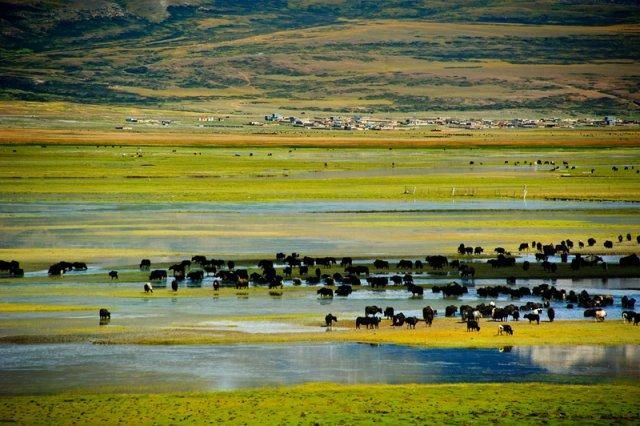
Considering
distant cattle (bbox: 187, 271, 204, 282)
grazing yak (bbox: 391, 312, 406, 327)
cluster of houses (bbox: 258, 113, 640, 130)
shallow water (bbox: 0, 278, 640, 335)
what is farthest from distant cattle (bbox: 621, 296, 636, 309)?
cluster of houses (bbox: 258, 113, 640, 130)

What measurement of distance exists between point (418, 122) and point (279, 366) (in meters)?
147

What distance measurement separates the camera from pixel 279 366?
73.3 feet

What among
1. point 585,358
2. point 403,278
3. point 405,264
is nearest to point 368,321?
point 585,358

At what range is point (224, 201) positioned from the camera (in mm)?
60531

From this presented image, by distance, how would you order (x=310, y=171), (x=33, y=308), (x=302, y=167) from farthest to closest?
(x=302, y=167) < (x=310, y=171) < (x=33, y=308)

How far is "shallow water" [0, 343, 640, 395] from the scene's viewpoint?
21.0 m

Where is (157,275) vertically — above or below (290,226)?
below

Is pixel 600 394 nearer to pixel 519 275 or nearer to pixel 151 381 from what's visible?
pixel 151 381

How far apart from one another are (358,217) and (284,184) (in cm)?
1905

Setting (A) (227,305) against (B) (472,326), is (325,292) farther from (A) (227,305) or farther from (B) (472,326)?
(B) (472,326)

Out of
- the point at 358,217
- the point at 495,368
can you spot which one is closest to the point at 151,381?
the point at 495,368

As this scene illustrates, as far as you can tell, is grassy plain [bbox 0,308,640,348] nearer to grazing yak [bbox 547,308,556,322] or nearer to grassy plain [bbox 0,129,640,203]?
grazing yak [bbox 547,308,556,322]

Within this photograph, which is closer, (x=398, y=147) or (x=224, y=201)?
(x=224, y=201)

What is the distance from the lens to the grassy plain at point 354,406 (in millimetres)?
18234
